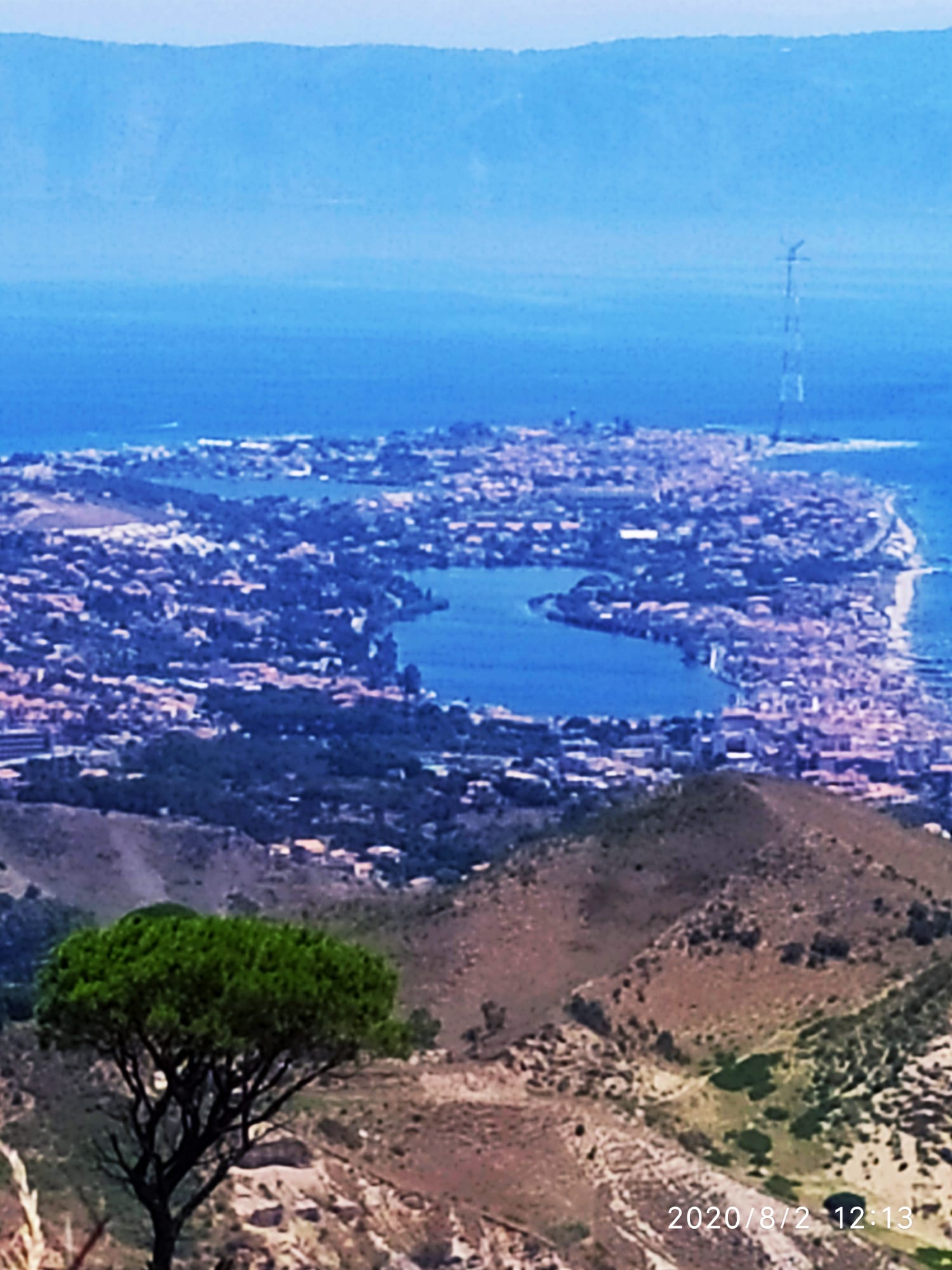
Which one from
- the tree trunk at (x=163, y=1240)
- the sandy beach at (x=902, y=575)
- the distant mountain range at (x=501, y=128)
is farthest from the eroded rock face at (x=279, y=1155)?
the distant mountain range at (x=501, y=128)

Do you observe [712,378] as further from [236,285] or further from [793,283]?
[236,285]

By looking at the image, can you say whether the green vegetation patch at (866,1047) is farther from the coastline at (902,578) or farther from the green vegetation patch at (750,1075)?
the coastline at (902,578)

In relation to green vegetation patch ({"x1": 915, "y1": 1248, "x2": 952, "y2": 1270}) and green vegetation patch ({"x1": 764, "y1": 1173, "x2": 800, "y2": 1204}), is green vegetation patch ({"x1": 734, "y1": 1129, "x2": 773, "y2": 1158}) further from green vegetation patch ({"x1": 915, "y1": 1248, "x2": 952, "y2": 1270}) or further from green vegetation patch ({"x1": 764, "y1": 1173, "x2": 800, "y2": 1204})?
green vegetation patch ({"x1": 915, "y1": 1248, "x2": 952, "y2": 1270})

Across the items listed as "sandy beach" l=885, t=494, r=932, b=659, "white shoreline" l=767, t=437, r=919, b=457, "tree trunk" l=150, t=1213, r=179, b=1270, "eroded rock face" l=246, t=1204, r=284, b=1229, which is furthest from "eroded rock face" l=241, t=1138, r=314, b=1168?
"white shoreline" l=767, t=437, r=919, b=457

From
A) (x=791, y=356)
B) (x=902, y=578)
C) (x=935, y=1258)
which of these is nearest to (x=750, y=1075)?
(x=935, y=1258)

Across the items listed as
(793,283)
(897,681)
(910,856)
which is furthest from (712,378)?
(910,856)
